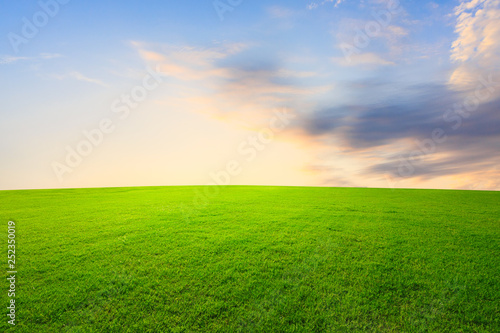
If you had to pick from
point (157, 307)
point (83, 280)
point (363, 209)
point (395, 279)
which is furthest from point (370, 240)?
point (83, 280)

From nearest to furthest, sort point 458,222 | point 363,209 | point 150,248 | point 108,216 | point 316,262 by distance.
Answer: point 316,262
point 150,248
point 458,222
point 108,216
point 363,209

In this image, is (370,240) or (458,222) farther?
(458,222)

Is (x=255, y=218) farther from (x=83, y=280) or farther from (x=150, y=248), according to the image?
(x=83, y=280)

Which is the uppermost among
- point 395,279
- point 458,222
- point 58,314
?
point 458,222

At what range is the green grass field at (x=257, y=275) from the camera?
18.0ft

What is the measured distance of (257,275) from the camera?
6938mm

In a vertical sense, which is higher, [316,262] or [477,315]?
[316,262]

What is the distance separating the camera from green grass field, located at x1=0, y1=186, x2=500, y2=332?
5.47 metres

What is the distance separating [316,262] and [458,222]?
943cm

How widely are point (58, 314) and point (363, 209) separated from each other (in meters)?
14.8

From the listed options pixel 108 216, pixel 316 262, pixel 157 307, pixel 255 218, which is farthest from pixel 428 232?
pixel 108 216

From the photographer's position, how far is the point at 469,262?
25.8 ft

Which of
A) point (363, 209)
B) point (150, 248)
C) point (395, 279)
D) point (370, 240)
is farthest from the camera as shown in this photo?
point (363, 209)

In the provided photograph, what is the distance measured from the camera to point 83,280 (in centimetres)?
689
